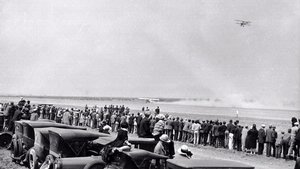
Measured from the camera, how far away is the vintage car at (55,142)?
31.9 ft

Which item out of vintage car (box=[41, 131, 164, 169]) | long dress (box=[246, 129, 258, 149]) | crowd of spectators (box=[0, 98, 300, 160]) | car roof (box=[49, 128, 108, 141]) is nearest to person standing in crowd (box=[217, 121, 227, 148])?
crowd of spectators (box=[0, 98, 300, 160])

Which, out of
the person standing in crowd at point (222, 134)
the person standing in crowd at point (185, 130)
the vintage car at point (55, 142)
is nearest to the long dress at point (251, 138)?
the person standing in crowd at point (222, 134)

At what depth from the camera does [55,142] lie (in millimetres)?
9820

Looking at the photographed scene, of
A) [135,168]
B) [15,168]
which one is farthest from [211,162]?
[15,168]

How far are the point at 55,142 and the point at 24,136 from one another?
3.20m

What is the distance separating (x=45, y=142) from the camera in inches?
427

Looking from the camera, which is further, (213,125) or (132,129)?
(132,129)

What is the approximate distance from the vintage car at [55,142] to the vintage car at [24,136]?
78 cm

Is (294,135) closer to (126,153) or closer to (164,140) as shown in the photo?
(164,140)

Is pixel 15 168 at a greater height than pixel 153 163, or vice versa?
pixel 153 163

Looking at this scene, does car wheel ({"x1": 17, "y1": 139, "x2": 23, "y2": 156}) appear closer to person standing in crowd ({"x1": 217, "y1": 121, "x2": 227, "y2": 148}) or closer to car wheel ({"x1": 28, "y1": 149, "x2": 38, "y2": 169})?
car wheel ({"x1": 28, "y1": 149, "x2": 38, "y2": 169})

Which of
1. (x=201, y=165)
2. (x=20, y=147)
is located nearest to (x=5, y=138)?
(x=20, y=147)

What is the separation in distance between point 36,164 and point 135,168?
456 centimetres

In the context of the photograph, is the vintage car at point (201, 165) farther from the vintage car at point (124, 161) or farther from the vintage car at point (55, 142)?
the vintage car at point (55, 142)
